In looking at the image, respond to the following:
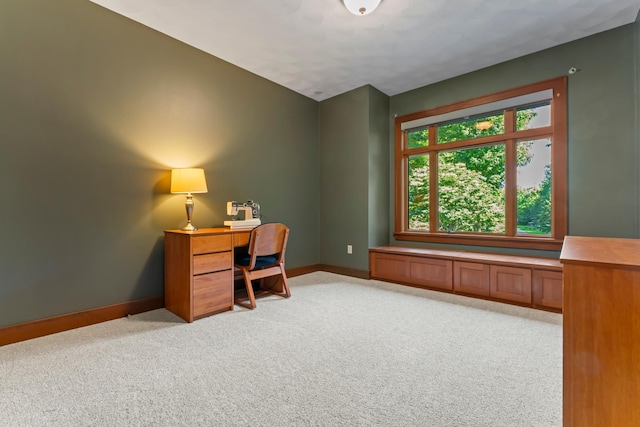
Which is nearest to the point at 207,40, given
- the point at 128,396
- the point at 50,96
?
the point at 50,96

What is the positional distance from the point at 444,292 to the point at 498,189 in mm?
1448

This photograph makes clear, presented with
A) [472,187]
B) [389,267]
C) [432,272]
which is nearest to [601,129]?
[472,187]

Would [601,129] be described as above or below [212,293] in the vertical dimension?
above

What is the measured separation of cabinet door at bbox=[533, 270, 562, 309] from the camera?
2.64 metres

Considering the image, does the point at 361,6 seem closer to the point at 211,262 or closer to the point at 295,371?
the point at 211,262

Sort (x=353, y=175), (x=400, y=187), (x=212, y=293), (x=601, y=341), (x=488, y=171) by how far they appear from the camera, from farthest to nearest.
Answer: (x=400, y=187)
(x=353, y=175)
(x=488, y=171)
(x=212, y=293)
(x=601, y=341)

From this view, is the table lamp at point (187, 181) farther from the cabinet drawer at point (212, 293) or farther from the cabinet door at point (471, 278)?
the cabinet door at point (471, 278)

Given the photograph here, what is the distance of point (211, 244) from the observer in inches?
102

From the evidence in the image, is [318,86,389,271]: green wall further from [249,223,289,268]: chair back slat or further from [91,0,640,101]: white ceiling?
[249,223,289,268]: chair back slat

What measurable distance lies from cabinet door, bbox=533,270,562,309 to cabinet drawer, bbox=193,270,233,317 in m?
2.94

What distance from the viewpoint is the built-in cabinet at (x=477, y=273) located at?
2709 millimetres

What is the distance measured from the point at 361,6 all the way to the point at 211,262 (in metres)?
2.54

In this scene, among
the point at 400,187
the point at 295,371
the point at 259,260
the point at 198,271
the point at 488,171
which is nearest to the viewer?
the point at 295,371

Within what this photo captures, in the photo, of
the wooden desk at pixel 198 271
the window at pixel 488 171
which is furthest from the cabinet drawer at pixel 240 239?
the window at pixel 488 171
